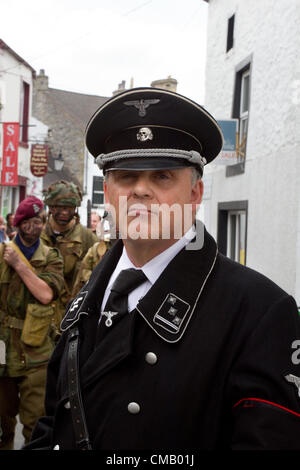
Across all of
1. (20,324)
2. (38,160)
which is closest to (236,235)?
(20,324)

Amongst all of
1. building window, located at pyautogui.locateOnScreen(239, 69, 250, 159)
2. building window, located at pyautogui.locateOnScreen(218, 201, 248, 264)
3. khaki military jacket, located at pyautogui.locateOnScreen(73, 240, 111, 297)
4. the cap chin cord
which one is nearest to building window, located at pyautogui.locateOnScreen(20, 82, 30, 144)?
building window, located at pyautogui.locateOnScreen(218, 201, 248, 264)

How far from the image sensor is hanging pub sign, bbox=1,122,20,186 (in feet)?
59.2

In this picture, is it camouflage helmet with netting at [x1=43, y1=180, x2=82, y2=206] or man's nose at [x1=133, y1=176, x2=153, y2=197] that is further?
camouflage helmet with netting at [x1=43, y1=180, x2=82, y2=206]

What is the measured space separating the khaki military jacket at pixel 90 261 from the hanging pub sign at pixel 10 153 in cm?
1303

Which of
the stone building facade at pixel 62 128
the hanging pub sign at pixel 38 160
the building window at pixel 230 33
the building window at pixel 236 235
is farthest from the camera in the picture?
the stone building facade at pixel 62 128

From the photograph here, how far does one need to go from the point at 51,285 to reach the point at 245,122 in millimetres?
6681

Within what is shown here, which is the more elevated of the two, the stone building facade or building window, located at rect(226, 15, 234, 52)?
the stone building facade

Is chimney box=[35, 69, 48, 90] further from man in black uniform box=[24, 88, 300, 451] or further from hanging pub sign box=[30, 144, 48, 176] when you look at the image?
man in black uniform box=[24, 88, 300, 451]

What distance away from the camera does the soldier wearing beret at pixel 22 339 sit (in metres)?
4.17

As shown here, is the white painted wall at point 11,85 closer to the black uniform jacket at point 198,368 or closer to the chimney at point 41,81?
the chimney at point 41,81

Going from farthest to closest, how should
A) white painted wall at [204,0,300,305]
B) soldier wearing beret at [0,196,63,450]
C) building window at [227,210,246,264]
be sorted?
building window at [227,210,246,264] < white painted wall at [204,0,300,305] < soldier wearing beret at [0,196,63,450]

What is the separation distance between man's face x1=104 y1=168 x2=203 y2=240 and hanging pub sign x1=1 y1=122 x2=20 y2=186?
54.9 ft

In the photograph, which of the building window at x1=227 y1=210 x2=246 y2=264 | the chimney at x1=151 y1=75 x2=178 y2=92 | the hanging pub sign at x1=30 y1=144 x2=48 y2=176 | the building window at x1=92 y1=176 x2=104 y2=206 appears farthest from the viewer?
the building window at x1=92 y1=176 x2=104 y2=206

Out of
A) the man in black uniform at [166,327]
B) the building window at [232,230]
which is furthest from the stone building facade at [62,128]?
the man in black uniform at [166,327]
